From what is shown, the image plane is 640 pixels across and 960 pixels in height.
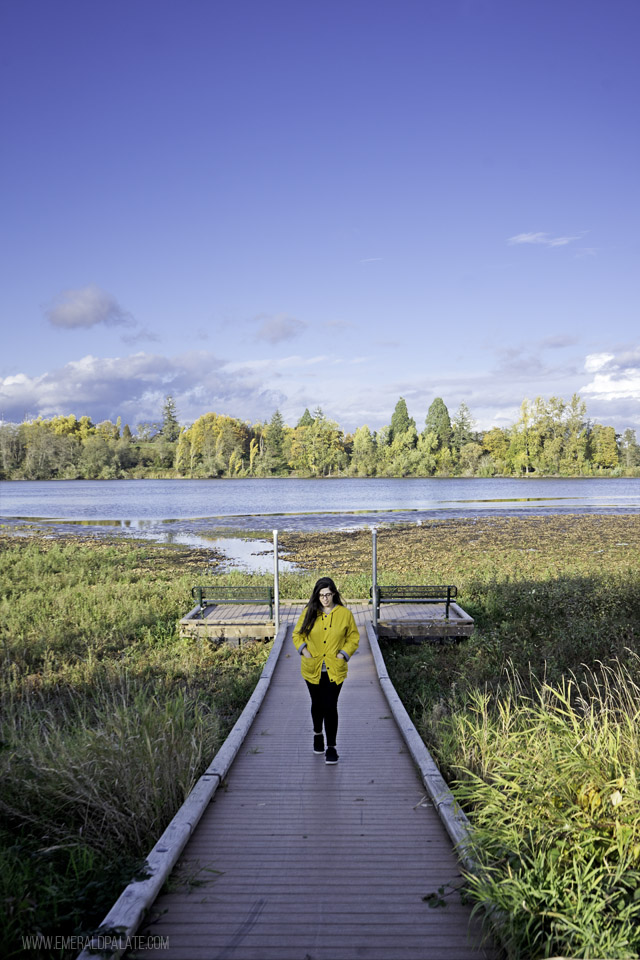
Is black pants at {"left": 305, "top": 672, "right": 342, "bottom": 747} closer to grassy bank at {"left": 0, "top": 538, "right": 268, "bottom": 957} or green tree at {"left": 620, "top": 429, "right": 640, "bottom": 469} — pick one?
grassy bank at {"left": 0, "top": 538, "right": 268, "bottom": 957}

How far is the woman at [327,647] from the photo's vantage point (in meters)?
5.85

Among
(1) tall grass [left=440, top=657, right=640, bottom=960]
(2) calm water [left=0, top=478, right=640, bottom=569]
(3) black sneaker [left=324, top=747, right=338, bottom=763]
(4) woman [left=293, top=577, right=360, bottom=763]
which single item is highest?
(4) woman [left=293, top=577, right=360, bottom=763]

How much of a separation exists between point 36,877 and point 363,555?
72.4ft

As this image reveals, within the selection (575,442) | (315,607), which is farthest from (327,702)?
(575,442)

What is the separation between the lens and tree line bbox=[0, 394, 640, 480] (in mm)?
107500

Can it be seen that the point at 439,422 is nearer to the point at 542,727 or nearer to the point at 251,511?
the point at 251,511

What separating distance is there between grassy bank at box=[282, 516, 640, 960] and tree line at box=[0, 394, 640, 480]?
87.1m

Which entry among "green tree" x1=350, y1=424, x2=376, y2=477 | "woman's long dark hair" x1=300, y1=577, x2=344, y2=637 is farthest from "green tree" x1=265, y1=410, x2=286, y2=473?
"woman's long dark hair" x1=300, y1=577, x2=344, y2=637

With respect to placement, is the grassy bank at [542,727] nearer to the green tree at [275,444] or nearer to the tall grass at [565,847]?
the tall grass at [565,847]

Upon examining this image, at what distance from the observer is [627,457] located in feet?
364

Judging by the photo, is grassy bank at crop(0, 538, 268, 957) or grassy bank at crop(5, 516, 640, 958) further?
grassy bank at crop(0, 538, 268, 957)

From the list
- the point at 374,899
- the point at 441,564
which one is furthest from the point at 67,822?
the point at 441,564

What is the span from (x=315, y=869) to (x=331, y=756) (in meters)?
1.83

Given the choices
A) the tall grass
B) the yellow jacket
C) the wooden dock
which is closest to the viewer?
the tall grass
